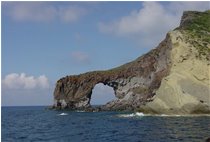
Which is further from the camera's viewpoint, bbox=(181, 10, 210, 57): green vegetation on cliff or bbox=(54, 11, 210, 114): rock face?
bbox=(181, 10, 210, 57): green vegetation on cliff

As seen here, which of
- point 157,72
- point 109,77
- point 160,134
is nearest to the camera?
point 160,134

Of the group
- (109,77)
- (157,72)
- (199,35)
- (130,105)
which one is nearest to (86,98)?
(109,77)

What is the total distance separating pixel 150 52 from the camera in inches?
6304

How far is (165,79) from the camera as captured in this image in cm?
9700

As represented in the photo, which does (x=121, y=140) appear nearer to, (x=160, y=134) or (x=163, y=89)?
(x=160, y=134)

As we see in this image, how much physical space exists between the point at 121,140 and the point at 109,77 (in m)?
117

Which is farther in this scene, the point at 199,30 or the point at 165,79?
the point at 199,30

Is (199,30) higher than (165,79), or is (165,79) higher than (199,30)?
(199,30)

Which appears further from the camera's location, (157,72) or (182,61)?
(157,72)

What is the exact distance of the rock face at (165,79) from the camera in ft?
306

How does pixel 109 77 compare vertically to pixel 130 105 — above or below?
above

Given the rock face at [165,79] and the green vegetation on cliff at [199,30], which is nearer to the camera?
the rock face at [165,79]

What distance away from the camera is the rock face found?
9319 cm

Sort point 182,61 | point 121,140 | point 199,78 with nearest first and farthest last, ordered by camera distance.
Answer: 1. point 121,140
2. point 199,78
3. point 182,61
